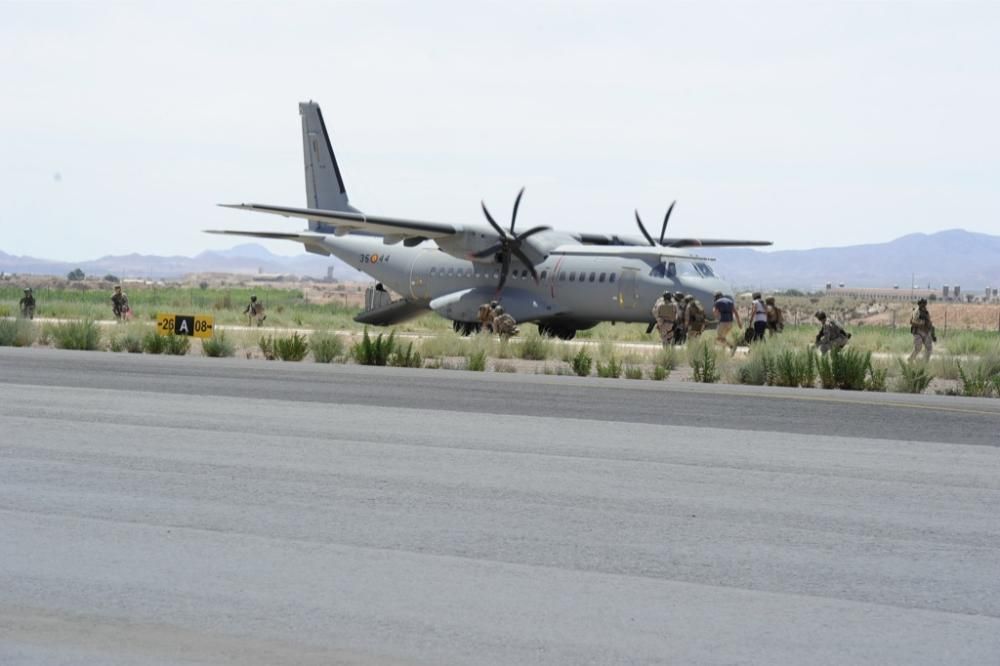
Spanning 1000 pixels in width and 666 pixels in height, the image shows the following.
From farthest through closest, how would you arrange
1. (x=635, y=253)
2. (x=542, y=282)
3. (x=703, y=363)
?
(x=542, y=282)
(x=635, y=253)
(x=703, y=363)

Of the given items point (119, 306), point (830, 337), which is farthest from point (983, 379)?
point (119, 306)

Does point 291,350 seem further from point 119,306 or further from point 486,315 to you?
point 119,306

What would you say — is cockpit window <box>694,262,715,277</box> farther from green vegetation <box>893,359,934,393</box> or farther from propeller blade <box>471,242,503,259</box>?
green vegetation <box>893,359,934,393</box>

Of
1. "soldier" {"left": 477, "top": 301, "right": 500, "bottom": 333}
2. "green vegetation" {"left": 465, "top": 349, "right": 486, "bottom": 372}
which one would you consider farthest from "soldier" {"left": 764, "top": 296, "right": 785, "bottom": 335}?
"green vegetation" {"left": 465, "top": 349, "right": 486, "bottom": 372}

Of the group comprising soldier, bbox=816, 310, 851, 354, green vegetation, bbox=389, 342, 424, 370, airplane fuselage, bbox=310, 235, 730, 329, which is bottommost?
green vegetation, bbox=389, 342, 424, 370

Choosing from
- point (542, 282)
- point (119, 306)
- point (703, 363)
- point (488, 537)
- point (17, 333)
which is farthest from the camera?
point (119, 306)

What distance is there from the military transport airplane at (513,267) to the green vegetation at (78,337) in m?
6.35

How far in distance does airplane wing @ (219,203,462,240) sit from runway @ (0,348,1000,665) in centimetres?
2104

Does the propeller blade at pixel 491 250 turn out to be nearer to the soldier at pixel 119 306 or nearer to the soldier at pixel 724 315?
the soldier at pixel 724 315

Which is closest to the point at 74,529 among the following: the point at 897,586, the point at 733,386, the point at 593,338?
the point at 897,586

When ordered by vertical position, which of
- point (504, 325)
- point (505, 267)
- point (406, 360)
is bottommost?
point (406, 360)

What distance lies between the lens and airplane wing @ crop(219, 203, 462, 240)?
38406 millimetres

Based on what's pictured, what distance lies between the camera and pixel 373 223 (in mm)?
38750

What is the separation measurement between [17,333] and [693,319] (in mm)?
15584
